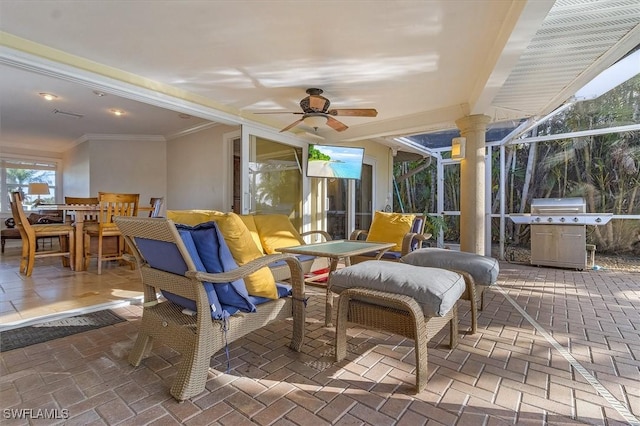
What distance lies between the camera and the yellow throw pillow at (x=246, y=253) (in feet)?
6.19

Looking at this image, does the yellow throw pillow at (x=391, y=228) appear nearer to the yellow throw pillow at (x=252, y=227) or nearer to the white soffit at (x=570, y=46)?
the yellow throw pillow at (x=252, y=227)

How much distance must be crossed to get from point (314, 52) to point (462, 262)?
2.28 metres

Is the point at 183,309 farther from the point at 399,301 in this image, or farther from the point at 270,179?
the point at 270,179

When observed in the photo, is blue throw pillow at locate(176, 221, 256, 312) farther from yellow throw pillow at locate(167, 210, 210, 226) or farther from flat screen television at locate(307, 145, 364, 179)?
flat screen television at locate(307, 145, 364, 179)

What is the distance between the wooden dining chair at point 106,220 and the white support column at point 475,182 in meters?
4.68

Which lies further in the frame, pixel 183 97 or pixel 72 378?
pixel 183 97

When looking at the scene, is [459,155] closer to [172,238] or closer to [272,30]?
[272,30]

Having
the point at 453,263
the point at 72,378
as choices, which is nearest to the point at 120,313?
the point at 72,378

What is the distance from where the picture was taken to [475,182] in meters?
4.16

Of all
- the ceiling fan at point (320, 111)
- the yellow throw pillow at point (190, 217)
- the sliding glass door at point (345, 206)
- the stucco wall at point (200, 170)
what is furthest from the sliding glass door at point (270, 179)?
the yellow throw pillow at point (190, 217)

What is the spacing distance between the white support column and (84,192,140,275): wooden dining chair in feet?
15.4

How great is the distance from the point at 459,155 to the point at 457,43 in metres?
1.88

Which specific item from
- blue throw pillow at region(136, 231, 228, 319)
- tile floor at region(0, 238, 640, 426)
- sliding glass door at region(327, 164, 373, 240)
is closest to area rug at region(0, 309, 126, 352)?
tile floor at region(0, 238, 640, 426)

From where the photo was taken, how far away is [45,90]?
397 cm
